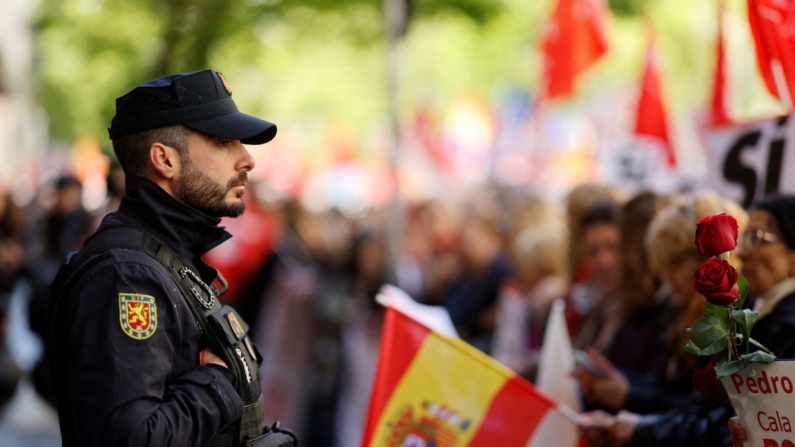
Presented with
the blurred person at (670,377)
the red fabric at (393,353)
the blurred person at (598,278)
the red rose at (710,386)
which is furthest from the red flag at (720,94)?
→ the red rose at (710,386)

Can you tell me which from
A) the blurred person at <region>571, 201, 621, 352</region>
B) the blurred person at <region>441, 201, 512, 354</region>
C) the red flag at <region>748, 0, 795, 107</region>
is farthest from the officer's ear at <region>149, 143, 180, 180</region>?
the blurred person at <region>441, 201, 512, 354</region>

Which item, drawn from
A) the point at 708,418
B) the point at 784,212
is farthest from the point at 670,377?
the point at 784,212

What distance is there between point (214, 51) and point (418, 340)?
5.70 m

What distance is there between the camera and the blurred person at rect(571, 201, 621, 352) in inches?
197

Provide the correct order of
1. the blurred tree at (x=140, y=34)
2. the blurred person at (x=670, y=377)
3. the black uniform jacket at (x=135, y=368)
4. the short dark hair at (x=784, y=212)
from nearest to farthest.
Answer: the black uniform jacket at (x=135, y=368), the short dark hair at (x=784, y=212), the blurred person at (x=670, y=377), the blurred tree at (x=140, y=34)

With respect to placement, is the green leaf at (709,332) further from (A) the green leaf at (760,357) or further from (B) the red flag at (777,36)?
(B) the red flag at (777,36)

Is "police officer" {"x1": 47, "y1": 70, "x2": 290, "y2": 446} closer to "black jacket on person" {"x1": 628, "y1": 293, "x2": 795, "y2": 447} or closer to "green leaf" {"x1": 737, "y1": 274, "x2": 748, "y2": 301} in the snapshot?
"green leaf" {"x1": 737, "y1": 274, "x2": 748, "y2": 301}

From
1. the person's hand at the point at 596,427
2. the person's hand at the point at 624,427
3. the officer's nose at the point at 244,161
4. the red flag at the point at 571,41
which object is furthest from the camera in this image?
the red flag at the point at 571,41

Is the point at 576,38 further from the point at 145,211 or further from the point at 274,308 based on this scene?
the point at 145,211

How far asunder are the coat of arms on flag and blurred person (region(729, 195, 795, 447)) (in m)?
1.16

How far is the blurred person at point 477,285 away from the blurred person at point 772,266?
3.88 meters

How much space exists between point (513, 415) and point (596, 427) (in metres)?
0.36

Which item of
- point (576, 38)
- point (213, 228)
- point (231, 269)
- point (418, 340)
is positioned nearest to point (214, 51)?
point (231, 269)

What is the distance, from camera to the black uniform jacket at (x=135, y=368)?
248 cm
